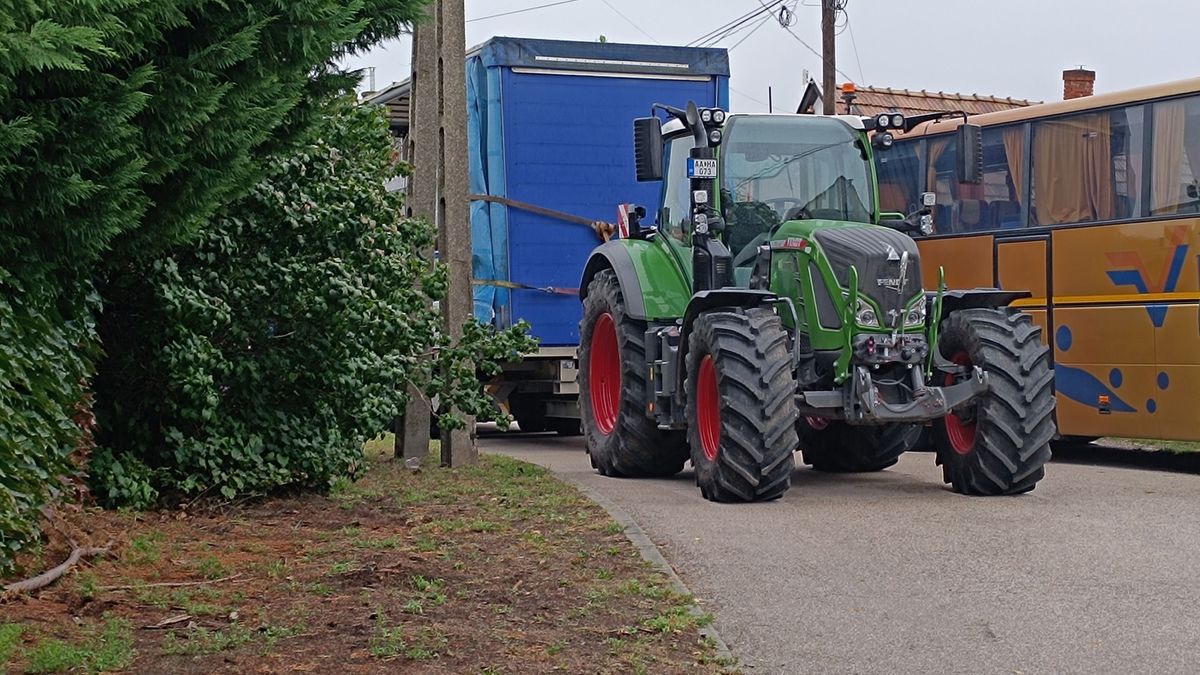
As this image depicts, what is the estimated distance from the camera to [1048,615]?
24.6 feet

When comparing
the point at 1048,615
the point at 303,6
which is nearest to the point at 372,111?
the point at 303,6

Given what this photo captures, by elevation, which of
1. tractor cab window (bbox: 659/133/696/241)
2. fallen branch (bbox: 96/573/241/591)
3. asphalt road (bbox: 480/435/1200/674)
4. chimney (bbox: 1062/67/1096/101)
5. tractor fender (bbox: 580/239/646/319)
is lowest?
asphalt road (bbox: 480/435/1200/674)

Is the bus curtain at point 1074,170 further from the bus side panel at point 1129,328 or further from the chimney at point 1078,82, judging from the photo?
the chimney at point 1078,82

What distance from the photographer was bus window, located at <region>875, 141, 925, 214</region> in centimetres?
1797

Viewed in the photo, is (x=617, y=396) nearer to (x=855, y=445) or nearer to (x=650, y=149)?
(x=855, y=445)

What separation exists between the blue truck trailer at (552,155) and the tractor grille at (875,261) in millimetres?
5620

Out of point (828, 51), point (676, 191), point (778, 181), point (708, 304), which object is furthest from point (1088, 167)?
point (828, 51)

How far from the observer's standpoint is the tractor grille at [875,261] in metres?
11.9

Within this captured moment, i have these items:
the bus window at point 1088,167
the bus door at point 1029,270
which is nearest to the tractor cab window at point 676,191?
the bus door at point 1029,270

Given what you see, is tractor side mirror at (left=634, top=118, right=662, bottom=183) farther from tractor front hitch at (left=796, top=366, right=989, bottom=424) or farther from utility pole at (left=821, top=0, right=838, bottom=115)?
utility pole at (left=821, top=0, right=838, bottom=115)

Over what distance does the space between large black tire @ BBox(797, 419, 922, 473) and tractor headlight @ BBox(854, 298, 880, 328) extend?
2123 mm

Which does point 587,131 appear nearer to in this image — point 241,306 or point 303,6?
point 241,306

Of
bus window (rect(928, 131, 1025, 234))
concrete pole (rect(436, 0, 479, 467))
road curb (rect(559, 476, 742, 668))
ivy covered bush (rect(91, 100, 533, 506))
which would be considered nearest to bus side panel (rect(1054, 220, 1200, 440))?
bus window (rect(928, 131, 1025, 234))

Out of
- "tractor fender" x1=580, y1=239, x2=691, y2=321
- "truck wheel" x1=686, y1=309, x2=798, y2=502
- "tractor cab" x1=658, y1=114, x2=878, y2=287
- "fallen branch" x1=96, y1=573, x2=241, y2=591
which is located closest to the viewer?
"fallen branch" x1=96, y1=573, x2=241, y2=591
